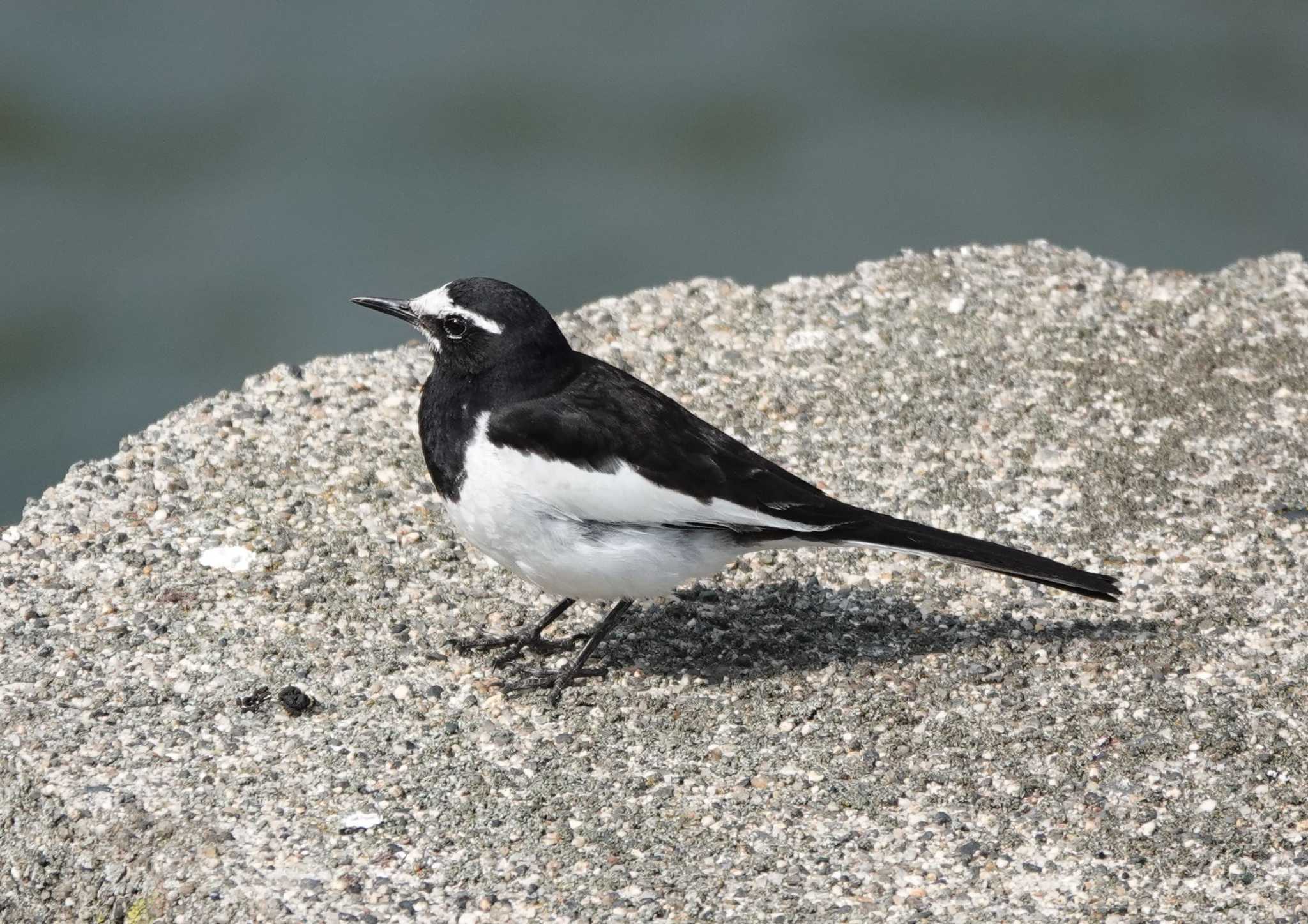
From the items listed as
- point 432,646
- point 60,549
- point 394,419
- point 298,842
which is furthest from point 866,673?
point 60,549

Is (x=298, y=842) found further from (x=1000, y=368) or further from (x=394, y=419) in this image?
(x=1000, y=368)

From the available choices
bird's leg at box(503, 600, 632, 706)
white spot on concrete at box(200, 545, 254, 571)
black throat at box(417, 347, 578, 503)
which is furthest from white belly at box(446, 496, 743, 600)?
white spot on concrete at box(200, 545, 254, 571)

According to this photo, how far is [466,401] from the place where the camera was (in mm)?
4656

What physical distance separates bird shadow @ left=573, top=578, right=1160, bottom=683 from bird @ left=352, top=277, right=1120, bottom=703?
0.67ft

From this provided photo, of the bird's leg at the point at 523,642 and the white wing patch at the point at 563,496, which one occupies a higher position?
the white wing patch at the point at 563,496

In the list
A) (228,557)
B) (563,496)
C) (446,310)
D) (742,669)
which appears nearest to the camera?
(563,496)

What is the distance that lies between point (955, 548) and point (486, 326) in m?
1.52

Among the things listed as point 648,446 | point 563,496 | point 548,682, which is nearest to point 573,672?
point 548,682

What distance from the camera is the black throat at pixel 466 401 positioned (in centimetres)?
459

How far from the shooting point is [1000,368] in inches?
251

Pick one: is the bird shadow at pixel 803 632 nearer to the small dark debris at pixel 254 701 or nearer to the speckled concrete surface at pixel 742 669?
the speckled concrete surface at pixel 742 669

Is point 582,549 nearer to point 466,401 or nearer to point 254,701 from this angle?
point 466,401

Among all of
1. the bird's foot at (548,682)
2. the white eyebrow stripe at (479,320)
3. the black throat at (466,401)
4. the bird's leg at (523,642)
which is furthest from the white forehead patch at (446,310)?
the bird's foot at (548,682)

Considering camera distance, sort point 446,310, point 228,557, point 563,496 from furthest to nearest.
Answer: point 228,557, point 446,310, point 563,496
